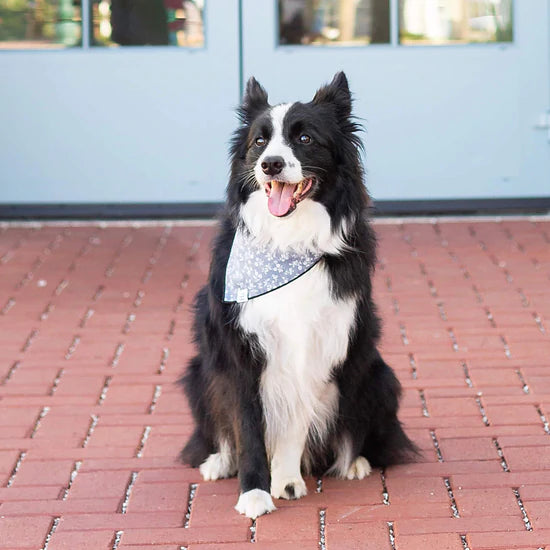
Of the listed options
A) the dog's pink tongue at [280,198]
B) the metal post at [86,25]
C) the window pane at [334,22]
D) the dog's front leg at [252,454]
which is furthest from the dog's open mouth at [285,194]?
the metal post at [86,25]

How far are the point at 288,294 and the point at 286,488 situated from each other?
2.23 ft

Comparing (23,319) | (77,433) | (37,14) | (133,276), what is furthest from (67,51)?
(77,433)

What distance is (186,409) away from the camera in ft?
15.3

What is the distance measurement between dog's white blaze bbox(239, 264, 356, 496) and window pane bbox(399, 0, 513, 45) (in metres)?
4.78

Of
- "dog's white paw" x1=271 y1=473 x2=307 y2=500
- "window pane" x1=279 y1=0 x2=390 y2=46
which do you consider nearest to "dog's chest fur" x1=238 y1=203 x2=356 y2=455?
"dog's white paw" x1=271 y1=473 x2=307 y2=500

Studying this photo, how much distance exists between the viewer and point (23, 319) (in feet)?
19.7

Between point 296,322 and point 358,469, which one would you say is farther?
point 358,469

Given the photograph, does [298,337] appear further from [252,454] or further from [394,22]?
[394,22]

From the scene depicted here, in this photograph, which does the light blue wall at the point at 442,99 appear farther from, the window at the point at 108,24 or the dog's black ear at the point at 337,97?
the dog's black ear at the point at 337,97

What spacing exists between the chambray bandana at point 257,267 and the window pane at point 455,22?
472cm

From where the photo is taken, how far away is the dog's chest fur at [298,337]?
3664 mm

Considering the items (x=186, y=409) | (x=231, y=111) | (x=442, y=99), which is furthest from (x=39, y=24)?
(x=186, y=409)

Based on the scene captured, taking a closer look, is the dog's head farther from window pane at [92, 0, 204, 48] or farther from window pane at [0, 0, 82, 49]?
window pane at [0, 0, 82, 49]

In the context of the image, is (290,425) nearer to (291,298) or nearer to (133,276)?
(291,298)
